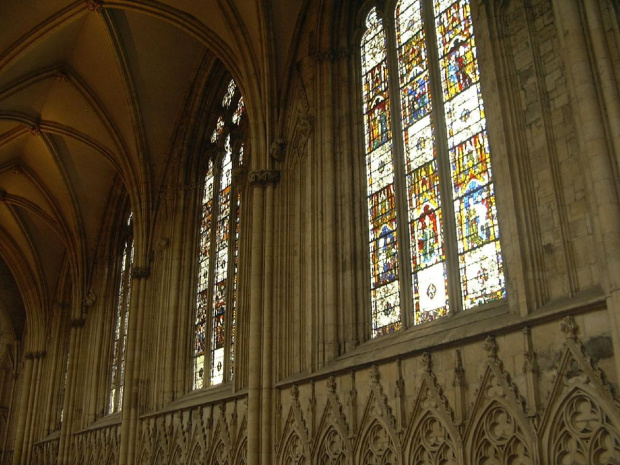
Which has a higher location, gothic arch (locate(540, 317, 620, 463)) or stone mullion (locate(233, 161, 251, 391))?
stone mullion (locate(233, 161, 251, 391))

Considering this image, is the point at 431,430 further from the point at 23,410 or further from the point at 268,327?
the point at 23,410

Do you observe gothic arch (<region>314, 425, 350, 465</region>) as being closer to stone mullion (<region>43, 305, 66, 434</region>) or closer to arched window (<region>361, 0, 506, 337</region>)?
arched window (<region>361, 0, 506, 337</region>)

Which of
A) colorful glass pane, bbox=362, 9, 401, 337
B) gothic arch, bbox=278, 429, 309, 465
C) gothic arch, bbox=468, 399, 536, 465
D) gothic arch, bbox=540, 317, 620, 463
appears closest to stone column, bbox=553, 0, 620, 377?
gothic arch, bbox=540, 317, 620, 463

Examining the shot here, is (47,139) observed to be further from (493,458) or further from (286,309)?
(493,458)

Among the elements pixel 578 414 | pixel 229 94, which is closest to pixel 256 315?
pixel 229 94

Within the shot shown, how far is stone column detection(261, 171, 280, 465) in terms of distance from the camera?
11367 millimetres

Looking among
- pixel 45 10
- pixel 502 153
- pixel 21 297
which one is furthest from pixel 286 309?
pixel 21 297

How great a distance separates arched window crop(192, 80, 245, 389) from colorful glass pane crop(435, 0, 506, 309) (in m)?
5.94

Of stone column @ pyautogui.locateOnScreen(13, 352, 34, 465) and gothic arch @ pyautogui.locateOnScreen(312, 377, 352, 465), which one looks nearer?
gothic arch @ pyautogui.locateOnScreen(312, 377, 352, 465)

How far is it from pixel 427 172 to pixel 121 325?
1238 cm

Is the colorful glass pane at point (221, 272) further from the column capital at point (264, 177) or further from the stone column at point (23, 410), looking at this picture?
the stone column at point (23, 410)

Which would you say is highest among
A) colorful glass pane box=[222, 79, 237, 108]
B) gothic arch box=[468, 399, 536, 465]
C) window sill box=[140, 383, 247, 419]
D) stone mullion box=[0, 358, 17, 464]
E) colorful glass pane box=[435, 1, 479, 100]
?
colorful glass pane box=[222, 79, 237, 108]

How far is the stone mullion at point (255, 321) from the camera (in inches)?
452

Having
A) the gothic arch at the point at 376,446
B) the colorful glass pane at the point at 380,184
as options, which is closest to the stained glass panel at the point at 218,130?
the colorful glass pane at the point at 380,184
